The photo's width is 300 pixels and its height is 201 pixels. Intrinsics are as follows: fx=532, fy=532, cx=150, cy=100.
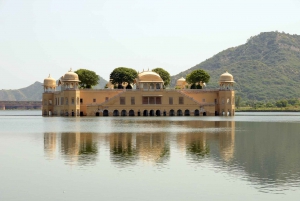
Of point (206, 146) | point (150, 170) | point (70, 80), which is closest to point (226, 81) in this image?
point (70, 80)

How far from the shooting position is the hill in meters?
147

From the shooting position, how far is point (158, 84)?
3430 inches

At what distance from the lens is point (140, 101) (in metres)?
86.1

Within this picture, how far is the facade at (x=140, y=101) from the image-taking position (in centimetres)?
8475

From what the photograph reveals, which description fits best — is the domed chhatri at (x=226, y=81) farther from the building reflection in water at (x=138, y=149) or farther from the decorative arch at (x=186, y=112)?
the building reflection in water at (x=138, y=149)

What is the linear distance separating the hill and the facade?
193 feet

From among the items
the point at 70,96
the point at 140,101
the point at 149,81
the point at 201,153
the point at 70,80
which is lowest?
the point at 201,153

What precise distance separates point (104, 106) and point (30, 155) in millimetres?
Result: 60202

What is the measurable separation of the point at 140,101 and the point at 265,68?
8543 cm

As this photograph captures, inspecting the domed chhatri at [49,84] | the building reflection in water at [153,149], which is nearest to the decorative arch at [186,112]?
the domed chhatri at [49,84]

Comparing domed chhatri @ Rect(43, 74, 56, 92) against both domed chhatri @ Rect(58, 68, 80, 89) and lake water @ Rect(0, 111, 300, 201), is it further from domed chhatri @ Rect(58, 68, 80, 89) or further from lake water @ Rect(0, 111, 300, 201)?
lake water @ Rect(0, 111, 300, 201)

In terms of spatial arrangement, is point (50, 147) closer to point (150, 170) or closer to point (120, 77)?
point (150, 170)

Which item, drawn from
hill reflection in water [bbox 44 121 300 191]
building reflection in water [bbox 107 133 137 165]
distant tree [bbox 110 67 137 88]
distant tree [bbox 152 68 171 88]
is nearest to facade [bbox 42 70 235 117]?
distant tree [bbox 110 67 137 88]

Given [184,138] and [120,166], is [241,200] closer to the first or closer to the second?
[120,166]
